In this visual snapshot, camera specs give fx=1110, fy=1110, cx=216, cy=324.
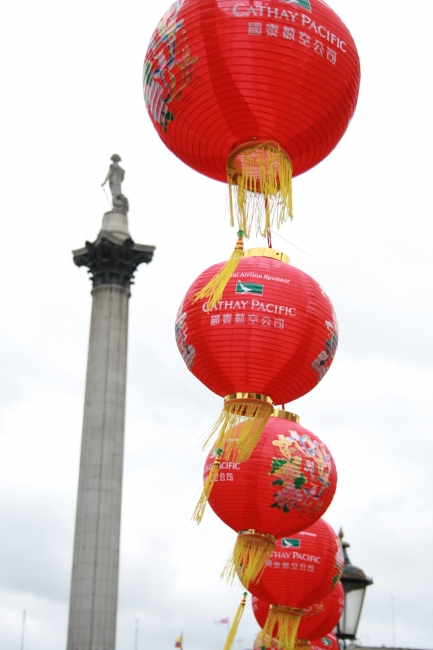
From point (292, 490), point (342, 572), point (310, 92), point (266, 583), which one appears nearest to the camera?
point (310, 92)

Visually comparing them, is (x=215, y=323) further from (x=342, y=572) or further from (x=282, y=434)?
(x=342, y=572)

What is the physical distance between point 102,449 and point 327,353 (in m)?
26.2

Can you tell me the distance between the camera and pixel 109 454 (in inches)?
1318

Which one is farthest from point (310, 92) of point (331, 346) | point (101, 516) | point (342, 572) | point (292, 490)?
point (101, 516)

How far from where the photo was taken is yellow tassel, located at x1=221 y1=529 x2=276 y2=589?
8.08 m

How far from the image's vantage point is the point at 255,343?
723 centimetres

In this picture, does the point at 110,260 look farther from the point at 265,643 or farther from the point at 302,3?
the point at 302,3

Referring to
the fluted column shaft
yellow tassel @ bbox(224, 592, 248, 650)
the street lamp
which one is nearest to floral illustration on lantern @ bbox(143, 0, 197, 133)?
yellow tassel @ bbox(224, 592, 248, 650)

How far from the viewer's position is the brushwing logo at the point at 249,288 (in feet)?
24.4

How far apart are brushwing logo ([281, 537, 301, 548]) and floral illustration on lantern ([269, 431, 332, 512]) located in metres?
1.29

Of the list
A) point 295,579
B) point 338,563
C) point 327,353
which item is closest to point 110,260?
point 338,563

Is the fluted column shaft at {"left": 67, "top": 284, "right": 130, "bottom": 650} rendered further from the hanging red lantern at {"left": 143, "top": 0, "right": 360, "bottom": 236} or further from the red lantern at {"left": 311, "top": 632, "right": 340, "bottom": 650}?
the hanging red lantern at {"left": 143, "top": 0, "right": 360, "bottom": 236}

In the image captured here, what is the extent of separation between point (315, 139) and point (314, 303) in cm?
127

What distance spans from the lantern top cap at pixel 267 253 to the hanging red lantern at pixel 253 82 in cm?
80
